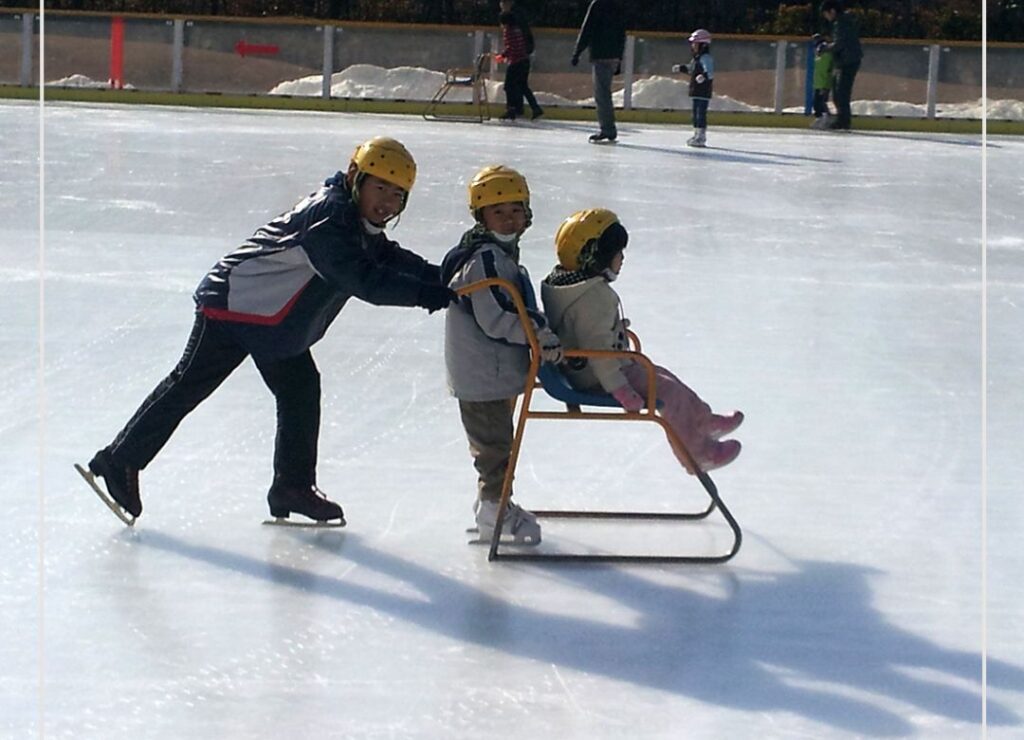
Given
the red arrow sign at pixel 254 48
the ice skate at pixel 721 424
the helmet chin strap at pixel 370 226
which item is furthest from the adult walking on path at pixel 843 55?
the helmet chin strap at pixel 370 226

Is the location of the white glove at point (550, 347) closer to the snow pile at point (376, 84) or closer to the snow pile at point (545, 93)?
the snow pile at point (545, 93)

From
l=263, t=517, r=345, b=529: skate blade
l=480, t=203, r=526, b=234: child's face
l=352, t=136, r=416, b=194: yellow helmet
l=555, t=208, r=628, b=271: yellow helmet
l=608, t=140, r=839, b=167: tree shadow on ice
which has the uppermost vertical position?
l=352, t=136, r=416, b=194: yellow helmet

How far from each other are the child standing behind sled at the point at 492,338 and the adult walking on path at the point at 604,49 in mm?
11083

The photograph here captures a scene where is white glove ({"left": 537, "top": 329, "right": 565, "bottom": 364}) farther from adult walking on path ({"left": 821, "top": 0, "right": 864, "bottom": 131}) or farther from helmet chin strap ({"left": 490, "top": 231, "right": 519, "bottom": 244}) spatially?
adult walking on path ({"left": 821, "top": 0, "right": 864, "bottom": 131})

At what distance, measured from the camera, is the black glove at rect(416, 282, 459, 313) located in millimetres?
3744

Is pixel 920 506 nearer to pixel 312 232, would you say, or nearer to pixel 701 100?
pixel 312 232

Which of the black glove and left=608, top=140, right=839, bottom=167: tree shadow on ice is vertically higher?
the black glove

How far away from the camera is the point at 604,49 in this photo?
1509 cm

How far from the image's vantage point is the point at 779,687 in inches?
123

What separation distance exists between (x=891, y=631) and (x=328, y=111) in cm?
1606

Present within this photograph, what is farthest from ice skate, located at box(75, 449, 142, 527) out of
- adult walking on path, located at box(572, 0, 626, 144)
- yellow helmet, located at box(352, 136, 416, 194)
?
adult walking on path, located at box(572, 0, 626, 144)

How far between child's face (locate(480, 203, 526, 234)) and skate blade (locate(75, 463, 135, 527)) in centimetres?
105

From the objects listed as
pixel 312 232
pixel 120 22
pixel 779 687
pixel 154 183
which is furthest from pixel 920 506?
pixel 120 22

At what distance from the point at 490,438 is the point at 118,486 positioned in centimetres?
85
